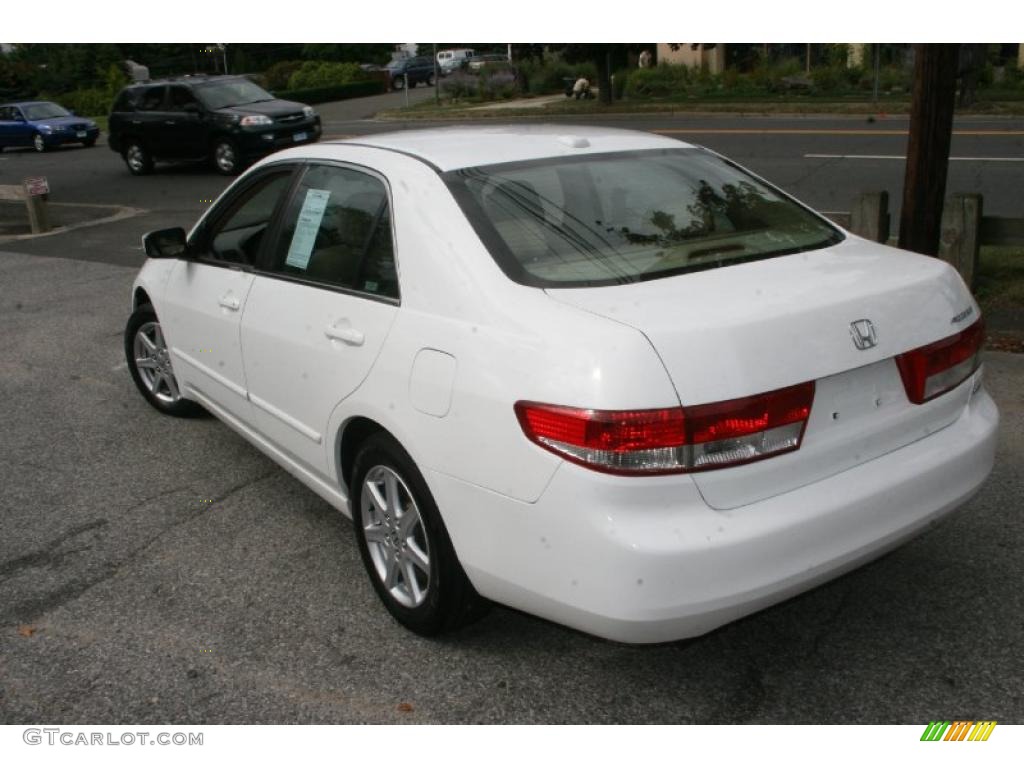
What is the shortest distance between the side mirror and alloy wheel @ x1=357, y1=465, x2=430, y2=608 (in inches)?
79.2

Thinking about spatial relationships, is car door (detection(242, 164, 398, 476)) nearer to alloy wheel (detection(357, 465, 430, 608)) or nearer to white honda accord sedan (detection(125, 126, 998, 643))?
white honda accord sedan (detection(125, 126, 998, 643))

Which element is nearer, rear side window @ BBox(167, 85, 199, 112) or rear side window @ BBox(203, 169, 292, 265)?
rear side window @ BBox(203, 169, 292, 265)

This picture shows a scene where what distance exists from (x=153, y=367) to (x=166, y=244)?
1.20 metres

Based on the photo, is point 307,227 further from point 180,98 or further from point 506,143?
point 180,98

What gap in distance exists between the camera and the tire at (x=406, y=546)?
10.5 feet

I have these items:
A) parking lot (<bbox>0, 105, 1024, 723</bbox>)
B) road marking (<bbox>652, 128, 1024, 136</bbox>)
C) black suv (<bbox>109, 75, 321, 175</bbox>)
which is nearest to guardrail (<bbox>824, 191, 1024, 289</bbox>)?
parking lot (<bbox>0, 105, 1024, 723</bbox>)

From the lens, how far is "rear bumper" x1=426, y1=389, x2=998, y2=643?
263 cm

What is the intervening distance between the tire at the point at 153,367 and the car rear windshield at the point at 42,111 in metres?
27.0

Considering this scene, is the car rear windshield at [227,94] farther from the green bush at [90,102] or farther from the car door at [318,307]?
the green bush at [90,102]

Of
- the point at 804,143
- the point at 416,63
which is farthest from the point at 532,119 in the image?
the point at 416,63

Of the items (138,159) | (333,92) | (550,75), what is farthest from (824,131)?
(333,92)

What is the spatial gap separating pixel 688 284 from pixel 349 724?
164 cm

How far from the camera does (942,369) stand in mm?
3143

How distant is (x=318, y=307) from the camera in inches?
147
